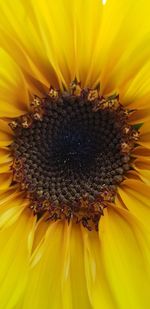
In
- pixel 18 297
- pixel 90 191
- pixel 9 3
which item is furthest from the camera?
pixel 90 191

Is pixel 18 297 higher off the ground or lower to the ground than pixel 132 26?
lower

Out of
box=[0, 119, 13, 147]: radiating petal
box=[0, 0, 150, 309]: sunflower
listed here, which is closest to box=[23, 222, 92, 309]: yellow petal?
box=[0, 0, 150, 309]: sunflower

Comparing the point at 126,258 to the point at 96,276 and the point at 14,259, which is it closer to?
the point at 96,276

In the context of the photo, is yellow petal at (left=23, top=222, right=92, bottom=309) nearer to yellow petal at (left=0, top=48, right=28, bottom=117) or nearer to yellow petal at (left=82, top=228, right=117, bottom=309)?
yellow petal at (left=82, top=228, right=117, bottom=309)

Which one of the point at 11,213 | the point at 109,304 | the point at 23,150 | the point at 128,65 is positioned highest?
the point at 128,65

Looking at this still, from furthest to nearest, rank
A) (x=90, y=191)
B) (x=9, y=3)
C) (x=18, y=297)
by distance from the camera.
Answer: (x=90, y=191)
(x=18, y=297)
(x=9, y=3)

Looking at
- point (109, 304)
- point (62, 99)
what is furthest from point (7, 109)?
point (109, 304)

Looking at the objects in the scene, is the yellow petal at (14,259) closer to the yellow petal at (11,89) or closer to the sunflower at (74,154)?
the sunflower at (74,154)

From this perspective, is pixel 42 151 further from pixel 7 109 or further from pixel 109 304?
pixel 109 304
